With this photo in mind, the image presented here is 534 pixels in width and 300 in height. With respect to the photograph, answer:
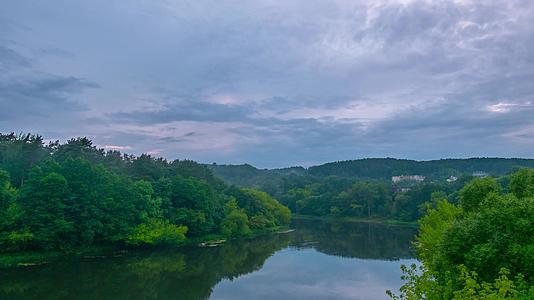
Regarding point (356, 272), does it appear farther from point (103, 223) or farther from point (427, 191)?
point (427, 191)

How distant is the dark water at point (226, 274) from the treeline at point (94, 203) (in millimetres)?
2989

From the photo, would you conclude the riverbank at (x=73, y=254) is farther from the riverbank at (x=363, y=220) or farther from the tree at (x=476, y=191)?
the riverbank at (x=363, y=220)

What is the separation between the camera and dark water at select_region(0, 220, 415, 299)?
102 ft

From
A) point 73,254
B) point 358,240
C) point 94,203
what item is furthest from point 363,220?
point 73,254

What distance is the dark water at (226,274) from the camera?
102 ft

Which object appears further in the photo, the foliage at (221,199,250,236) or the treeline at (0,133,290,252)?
the foliage at (221,199,250,236)

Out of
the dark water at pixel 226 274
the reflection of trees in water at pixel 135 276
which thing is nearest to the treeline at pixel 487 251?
the dark water at pixel 226 274

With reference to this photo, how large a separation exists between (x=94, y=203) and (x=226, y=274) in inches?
607

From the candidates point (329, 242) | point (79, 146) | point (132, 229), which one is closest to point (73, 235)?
point (132, 229)

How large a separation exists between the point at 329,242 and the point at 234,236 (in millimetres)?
14036

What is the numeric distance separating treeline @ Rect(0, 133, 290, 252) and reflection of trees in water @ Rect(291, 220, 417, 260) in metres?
10.6

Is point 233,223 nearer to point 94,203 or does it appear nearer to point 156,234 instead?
point 156,234

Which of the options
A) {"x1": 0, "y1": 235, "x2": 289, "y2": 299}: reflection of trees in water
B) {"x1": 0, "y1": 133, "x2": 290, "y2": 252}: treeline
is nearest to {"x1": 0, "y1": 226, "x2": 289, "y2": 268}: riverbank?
{"x1": 0, "y1": 133, "x2": 290, "y2": 252}: treeline

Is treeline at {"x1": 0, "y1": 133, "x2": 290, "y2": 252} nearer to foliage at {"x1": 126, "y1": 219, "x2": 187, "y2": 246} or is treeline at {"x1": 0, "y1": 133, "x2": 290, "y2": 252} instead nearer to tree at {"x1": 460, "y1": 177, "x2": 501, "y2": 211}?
foliage at {"x1": 126, "y1": 219, "x2": 187, "y2": 246}
